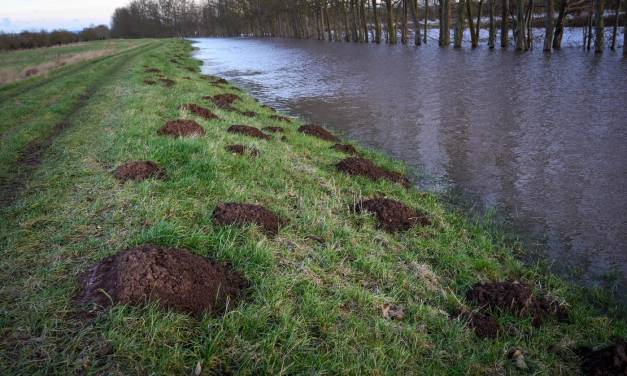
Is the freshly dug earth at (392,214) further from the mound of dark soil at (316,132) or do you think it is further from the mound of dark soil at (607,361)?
the mound of dark soil at (316,132)

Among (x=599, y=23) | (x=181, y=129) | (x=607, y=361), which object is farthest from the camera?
(x=599, y=23)

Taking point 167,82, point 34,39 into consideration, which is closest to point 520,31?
point 167,82

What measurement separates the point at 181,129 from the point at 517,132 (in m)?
8.86

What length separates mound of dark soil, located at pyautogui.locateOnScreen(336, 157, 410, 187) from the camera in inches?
314

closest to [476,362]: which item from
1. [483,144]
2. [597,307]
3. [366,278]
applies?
[366,278]

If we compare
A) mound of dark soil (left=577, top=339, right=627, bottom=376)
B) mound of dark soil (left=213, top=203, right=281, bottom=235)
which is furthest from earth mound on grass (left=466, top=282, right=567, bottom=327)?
mound of dark soil (left=213, top=203, right=281, bottom=235)

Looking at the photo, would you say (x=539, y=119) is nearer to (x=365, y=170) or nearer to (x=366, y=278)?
(x=365, y=170)

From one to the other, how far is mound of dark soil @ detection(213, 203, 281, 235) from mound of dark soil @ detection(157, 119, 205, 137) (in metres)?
3.80

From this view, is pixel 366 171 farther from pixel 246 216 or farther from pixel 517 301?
pixel 517 301

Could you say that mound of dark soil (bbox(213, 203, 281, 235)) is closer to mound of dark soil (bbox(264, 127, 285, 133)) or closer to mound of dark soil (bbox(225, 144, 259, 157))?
mound of dark soil (bbox(225, 144, 259, 157))

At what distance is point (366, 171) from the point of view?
26.3 ft

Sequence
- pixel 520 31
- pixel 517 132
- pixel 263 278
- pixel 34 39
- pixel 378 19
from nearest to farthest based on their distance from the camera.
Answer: pixel 263 278 < pixel 517 132 < pixel 520 31 < pixel 378 19 < pixel 34 39

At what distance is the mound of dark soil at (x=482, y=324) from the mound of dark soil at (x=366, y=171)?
402 cm

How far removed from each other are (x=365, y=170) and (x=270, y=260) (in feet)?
13.8
